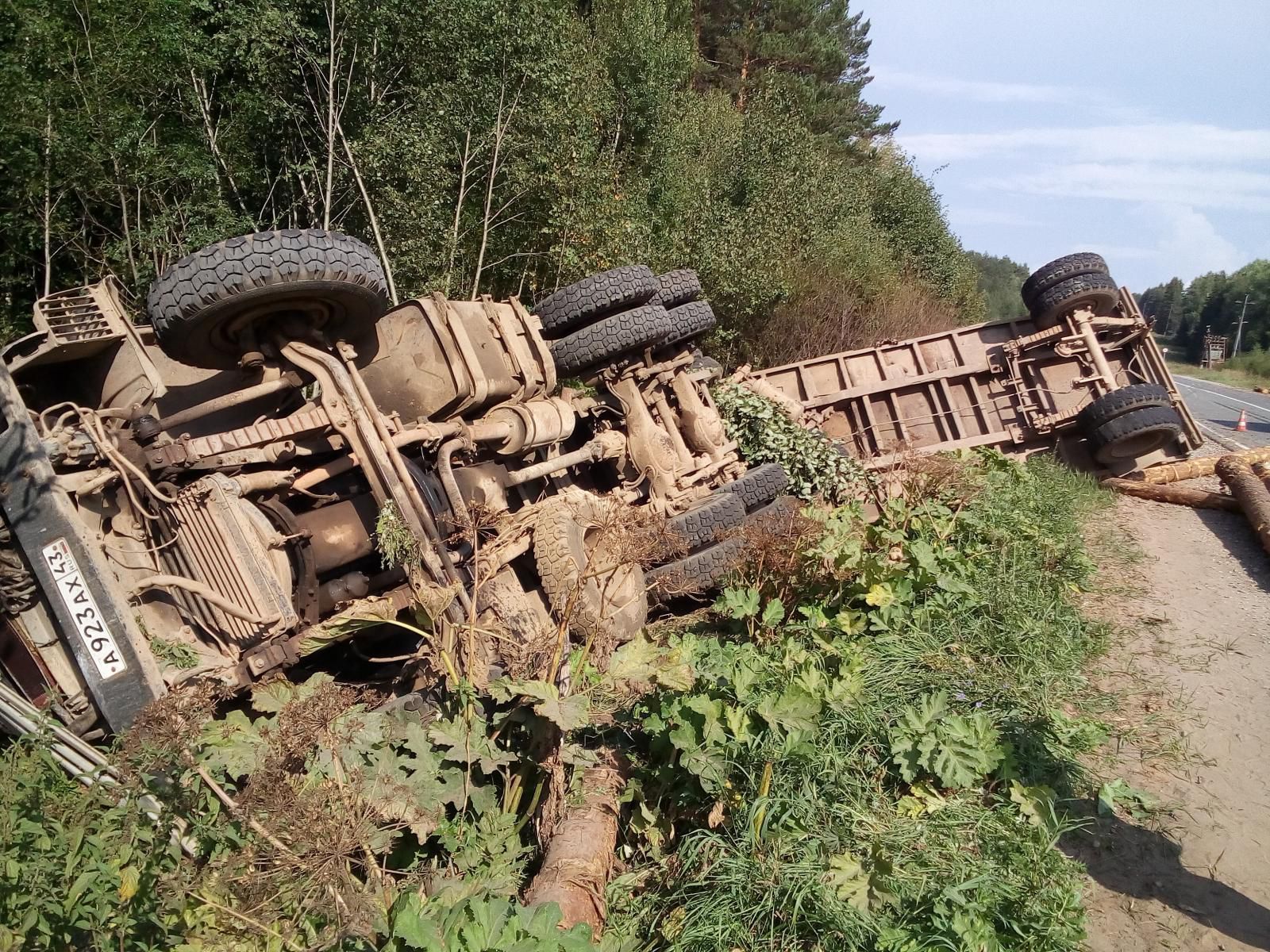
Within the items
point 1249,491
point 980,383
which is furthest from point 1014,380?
point 1249,491

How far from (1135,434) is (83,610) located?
7.82 metres

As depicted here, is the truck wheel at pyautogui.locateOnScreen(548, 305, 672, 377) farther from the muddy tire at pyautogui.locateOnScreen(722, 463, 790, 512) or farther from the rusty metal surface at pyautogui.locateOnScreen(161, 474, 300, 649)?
the rusty metal surface at pyautogui.locateOnScreen(161, 474, 300, 649)

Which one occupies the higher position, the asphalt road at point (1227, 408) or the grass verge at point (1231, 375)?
the asphalt road at point (1227, 408)

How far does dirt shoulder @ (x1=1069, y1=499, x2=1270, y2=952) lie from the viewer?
2777mm

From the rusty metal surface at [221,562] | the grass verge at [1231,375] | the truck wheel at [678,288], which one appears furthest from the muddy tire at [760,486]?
the grass verge at [1231,375]

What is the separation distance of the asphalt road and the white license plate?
17.4 meters

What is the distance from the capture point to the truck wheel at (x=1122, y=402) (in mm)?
7609

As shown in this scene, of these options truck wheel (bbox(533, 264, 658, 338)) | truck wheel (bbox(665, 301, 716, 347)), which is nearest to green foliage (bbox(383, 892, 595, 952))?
truck wheel (bbox(533, 264, 658, 338))

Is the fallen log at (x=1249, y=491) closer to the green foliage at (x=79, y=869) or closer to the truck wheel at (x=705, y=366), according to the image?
the truck wheel at (x=705, y=366)

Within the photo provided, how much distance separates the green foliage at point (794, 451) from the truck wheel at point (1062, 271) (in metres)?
3.12

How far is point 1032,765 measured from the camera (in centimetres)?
343

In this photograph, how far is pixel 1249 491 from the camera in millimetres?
6738

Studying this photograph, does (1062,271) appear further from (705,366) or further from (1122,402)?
(705,366)

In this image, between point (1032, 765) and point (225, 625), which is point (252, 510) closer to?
point (225, 625)
